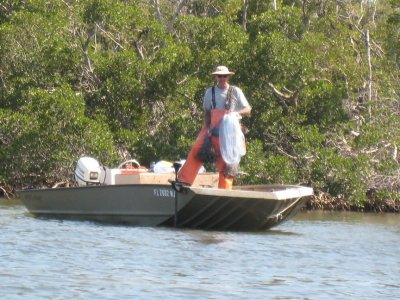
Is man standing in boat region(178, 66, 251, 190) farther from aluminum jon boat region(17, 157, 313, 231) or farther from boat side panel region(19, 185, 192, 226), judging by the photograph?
boat side panel region(19, 185, 192, 226)

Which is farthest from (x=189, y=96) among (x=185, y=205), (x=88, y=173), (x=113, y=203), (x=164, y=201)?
(x=185, y=205)

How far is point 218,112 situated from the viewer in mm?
16812

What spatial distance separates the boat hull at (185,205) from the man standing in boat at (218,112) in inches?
14.5

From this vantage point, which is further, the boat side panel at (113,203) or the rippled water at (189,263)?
the boat side panel at (113,203)

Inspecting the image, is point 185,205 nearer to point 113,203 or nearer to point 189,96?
point 113,203

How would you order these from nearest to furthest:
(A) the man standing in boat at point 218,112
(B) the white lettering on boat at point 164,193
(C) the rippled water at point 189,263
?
(C) the rippled water at point 189,263 < (A) the man standing in boat at point 218,112 < (B) the white lettering on boat at point 164,193

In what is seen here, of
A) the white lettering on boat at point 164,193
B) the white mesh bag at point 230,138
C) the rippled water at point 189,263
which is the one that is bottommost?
the rippled water at point 189,263

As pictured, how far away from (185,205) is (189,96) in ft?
30.2

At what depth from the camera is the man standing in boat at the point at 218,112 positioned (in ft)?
55.0

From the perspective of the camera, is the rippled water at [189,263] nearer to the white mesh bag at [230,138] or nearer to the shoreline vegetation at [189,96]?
the white mesh bag at [230,138]

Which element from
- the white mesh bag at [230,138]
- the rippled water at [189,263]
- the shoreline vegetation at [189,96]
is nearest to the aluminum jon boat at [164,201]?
the rippled water at [189,263]

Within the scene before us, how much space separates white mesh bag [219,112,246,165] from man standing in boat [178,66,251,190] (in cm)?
10

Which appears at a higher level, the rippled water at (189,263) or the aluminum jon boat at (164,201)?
the aluminum jon boat at (164,201)

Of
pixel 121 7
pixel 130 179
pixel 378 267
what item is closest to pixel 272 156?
pixel 121 7
